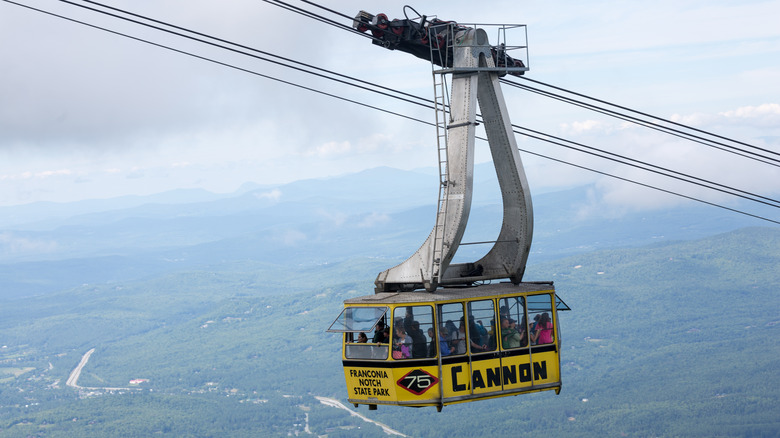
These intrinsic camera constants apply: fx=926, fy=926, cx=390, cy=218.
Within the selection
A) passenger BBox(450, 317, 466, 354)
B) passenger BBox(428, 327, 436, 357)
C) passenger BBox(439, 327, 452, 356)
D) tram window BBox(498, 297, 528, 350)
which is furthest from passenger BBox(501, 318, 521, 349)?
passenger BBox(428, 327, 436, 357)

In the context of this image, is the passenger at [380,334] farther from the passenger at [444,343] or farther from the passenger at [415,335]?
the passenger at [444,343]

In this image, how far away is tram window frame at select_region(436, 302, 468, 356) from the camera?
2245 centimetres

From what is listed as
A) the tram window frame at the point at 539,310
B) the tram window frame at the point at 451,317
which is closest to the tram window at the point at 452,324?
the tram window frame at the point at 451,317

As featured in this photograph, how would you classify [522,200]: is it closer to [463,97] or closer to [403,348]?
[463,97]

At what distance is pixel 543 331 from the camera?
24234 mm

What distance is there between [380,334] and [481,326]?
2.53 metres

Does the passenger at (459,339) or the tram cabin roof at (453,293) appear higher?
the tram cabin roof at (453,293)

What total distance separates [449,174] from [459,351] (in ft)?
15.1

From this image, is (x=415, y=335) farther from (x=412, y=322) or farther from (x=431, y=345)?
(x=431, y=345)

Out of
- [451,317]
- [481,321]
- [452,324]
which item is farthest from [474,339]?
[451,317]

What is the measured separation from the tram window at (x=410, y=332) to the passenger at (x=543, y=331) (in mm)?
3253

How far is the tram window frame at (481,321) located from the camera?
898 inches

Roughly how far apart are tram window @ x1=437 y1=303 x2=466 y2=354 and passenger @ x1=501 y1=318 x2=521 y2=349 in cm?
120

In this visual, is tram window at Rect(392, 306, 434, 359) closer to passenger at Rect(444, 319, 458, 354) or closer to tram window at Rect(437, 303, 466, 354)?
tram window at Rect(437, 303, 466, 354)
